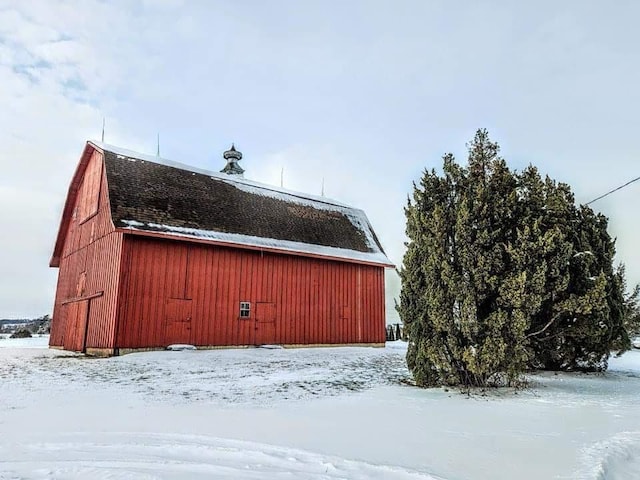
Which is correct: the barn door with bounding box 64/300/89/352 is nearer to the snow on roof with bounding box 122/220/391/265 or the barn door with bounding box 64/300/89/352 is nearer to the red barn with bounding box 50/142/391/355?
the red barn with bounding box 50/142/391/355

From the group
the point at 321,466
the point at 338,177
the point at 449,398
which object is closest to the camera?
the point at 321,466

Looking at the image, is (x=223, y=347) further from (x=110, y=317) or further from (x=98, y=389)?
(x=98, y=389)

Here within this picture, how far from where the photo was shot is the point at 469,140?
24.5ft

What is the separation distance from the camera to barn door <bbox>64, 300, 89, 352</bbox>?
512 inches

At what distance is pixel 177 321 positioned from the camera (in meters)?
12.0

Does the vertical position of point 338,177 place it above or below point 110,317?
above

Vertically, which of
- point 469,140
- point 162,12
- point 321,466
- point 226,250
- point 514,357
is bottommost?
point 321,466

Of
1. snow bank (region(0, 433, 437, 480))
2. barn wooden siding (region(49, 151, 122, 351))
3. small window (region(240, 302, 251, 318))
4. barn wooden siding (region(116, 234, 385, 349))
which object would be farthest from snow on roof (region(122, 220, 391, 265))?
snow bank (region(0, 433, 437, 480))

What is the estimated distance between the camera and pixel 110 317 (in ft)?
37.3

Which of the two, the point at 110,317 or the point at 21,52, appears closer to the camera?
the point at 21,52

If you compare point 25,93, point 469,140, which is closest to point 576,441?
point 469,140

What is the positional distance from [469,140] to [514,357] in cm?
357

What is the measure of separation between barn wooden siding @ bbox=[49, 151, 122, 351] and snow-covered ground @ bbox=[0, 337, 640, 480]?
170 inches

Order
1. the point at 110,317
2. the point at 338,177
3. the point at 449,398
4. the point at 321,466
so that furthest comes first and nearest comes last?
the point at 338,177, the point at 110,317, the point at 449,398, the point at 321,466
